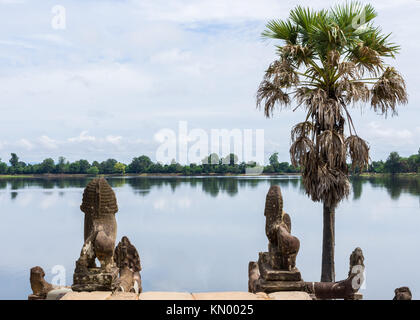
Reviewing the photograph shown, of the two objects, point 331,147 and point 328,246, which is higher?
point 331,147

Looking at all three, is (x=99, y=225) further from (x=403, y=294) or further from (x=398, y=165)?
(x=398, y=165)

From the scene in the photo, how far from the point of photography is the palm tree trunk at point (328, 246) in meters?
9.93

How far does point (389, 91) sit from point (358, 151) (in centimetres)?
161

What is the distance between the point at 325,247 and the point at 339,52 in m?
4.93

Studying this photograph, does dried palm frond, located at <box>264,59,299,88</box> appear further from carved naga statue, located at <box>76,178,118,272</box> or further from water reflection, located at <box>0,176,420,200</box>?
water reflection, located at <box>0,176,420,200</box>

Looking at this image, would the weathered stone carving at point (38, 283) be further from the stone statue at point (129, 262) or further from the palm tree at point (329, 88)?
the palm tree at point (329, 88)

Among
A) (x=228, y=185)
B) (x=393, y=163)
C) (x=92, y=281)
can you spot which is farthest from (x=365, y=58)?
(x=228, y=185)

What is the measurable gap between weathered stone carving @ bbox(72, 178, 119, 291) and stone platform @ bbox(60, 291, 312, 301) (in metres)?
0.17

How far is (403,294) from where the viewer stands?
4.38m

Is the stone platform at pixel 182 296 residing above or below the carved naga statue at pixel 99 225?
below

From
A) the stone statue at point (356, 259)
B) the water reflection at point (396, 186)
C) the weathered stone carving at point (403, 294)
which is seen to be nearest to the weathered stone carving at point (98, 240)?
the weathered stone carving at point (403, 294)

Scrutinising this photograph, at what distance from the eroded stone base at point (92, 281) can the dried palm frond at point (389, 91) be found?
7.72 m
